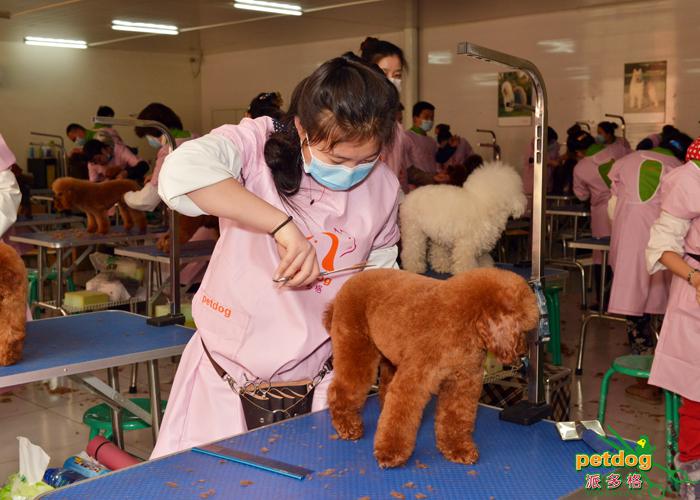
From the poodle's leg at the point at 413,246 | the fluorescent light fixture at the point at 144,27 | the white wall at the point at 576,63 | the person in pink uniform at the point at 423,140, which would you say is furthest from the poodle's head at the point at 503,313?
the fluorescent light fixture at the point at 144,27

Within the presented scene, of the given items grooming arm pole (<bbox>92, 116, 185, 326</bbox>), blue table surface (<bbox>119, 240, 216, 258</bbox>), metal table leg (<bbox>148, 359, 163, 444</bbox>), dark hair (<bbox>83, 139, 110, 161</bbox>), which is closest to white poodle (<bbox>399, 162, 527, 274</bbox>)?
blue table surface (<bbox>119, 240, 216, 258</bbox>)

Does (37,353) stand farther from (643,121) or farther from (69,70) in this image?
(69,70)

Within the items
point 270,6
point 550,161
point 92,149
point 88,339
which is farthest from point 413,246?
point 270,6

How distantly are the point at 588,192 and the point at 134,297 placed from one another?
3.80 meters

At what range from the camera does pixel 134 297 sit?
15.3 feet

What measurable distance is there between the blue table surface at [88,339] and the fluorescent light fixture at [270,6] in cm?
657

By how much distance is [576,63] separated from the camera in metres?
9.16

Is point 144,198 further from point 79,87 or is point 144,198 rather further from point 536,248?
point 79,87

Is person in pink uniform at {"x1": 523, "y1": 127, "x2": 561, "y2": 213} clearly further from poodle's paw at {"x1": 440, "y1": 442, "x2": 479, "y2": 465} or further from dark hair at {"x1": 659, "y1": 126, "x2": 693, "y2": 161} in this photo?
poodle's paw at {"x1": 440, "y1": 442, "x2": 479, "y2": 465}

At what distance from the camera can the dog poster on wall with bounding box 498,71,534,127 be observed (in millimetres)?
9648

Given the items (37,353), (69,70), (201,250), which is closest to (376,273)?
(37,353)

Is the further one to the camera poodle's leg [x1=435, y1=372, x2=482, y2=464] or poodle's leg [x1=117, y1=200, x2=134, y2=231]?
poodle's leg [x1=117, y1=200, x2=134, y2=231]

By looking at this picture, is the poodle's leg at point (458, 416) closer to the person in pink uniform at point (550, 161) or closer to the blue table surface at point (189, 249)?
the blue table surface at point (189, 249)

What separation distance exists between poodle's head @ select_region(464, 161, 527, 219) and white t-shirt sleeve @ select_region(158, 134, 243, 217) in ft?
8.20
